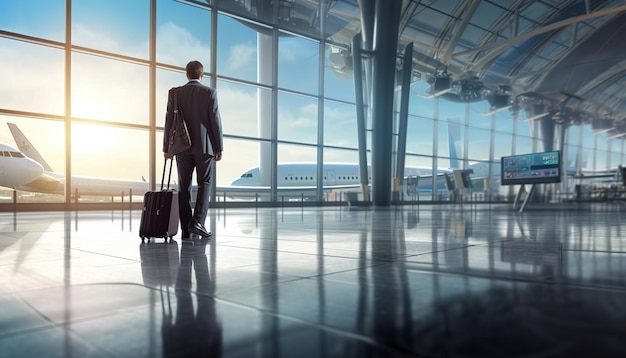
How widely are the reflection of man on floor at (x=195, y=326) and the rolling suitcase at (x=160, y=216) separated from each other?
6.21 feet

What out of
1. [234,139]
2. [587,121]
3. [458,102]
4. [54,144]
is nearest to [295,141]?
[234,139]

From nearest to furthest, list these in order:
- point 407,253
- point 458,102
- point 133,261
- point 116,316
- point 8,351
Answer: point 8,351
point 116,316
point 133,261
point 407,253
point 458,102

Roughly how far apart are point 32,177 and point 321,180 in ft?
39.1

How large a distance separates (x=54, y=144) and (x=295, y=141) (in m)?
8.67

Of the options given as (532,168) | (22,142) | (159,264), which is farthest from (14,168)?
(159,264)

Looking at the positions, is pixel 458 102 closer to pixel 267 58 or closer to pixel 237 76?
pixel 267 58

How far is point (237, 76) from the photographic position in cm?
1720

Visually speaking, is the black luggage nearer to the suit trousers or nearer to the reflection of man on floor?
the reflection of man on floor

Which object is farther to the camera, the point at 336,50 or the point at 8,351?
the point at 336,50

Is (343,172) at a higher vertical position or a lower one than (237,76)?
lower

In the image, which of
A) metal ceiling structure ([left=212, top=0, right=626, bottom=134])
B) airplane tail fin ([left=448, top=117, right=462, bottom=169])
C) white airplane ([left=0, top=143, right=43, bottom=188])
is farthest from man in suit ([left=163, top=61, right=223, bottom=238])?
airplane tail fin ([left=448, top=117, right=462, bottom=169])

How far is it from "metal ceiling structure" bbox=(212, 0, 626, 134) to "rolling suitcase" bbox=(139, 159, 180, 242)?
14.8 m

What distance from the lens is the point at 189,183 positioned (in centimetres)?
405

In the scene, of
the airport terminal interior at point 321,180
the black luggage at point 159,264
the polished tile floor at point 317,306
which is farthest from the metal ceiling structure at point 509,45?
the polished tile floor at point 317,306
